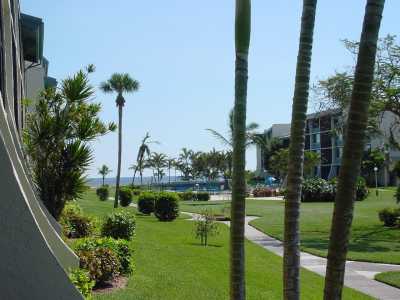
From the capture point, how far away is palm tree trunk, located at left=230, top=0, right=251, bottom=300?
5090 millimetres

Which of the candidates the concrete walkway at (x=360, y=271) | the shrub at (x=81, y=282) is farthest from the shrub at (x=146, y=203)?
the shrub at (x=81, y=282)

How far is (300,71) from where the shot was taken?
4.89m

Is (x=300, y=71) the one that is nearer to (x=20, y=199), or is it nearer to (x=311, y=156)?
(x=20, y=199)

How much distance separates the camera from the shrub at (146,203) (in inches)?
1251

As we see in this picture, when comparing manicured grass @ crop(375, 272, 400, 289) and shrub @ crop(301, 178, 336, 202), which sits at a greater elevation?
shrub @ crop(301, 178, 336, 202)

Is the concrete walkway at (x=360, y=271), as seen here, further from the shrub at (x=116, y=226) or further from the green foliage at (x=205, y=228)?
the shrub at (x=116, y=226)

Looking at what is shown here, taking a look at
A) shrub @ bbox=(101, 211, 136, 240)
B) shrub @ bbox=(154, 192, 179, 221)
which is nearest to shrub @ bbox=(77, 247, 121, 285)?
shrub @ bbox=(101, 211, 136, 240)

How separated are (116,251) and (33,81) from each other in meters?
14.6

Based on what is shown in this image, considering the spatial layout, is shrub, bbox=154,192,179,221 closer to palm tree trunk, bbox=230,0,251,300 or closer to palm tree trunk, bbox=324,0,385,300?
palm tree trunk, bbox=230,0,251,300

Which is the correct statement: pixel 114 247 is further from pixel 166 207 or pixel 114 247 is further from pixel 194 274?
pixel 166 207

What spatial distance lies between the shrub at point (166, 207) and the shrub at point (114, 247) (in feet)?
58.6

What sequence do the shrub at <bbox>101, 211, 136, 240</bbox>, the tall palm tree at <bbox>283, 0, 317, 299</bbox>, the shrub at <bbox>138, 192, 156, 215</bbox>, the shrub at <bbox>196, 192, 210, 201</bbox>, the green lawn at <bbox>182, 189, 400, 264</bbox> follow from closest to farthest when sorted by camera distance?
the tall palm tree at <bbox>283, 0, 317, 299</bbox> < the shrub at <bbox>101, 211, 136, 240</bbox> < the green lawn at <bbox>182, 189, 400, 264</bbox> < the shrub at <bbox>138, 192, 156, 215</bbox> < the shrub at <bbox>196, 192, 210, 201</bbox>

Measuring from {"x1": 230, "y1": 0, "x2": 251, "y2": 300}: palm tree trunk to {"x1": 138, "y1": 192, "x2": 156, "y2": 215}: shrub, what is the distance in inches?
1042

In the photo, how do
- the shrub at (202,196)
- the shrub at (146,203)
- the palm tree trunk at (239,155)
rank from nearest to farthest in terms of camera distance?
the palm tree trunk at (239,155), the shrub at (146,203), the shrub at (202,196)
